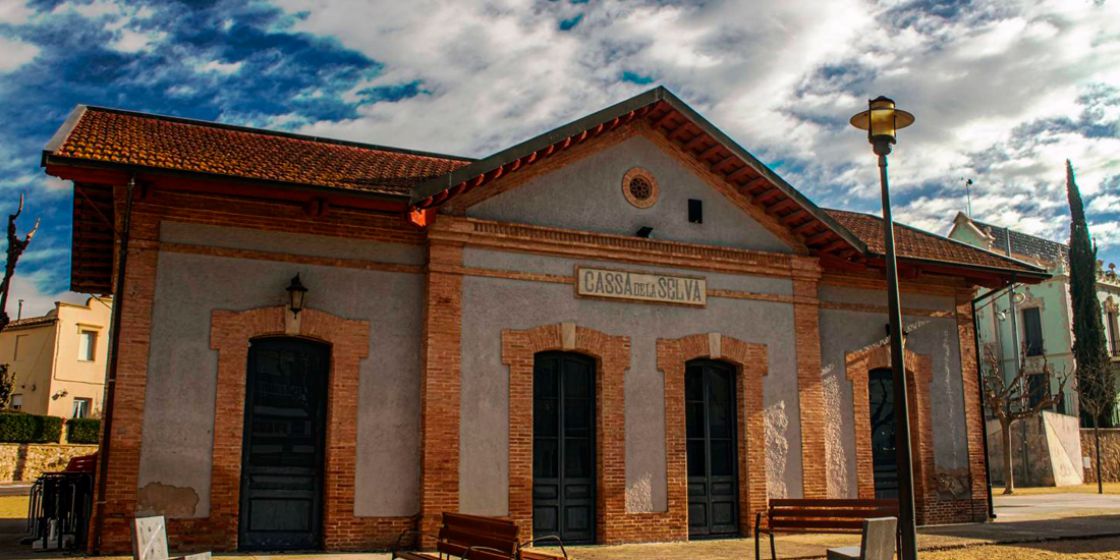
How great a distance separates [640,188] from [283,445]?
20.9 ft

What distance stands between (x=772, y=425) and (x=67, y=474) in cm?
986

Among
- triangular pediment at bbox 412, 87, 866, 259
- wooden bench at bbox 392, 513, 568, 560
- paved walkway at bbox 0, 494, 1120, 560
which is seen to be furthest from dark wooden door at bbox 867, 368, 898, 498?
wooden bench at bbox 392, 513, 568, 560

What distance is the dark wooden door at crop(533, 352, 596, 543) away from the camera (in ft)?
42.1

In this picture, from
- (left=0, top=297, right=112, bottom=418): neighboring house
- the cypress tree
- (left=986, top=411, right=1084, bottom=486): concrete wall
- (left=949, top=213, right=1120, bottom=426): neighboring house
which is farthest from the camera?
(left=0, top=297, right=112, bottom=418): neighboring house

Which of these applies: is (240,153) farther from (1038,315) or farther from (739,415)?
(1038,315)

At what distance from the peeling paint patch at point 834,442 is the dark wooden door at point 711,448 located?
5.55ft

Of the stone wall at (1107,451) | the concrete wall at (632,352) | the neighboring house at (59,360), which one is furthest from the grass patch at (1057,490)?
the neighboring house at (59,360)

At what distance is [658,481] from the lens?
526 inches

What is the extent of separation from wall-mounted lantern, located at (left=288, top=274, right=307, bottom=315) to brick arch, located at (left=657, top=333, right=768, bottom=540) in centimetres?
520

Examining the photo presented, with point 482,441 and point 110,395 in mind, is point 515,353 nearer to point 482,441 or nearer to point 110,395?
point 482,441

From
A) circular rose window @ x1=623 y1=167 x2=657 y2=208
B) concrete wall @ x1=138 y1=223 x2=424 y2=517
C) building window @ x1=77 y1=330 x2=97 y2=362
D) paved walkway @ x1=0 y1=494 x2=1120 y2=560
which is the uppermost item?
building window @ x1=77 y1=330 x2=97 y2=362

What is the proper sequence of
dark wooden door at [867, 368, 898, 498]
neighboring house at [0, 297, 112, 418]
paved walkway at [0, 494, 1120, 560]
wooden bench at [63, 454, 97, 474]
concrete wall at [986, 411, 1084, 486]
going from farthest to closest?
neighboring house at [0, 297, 112, 418] → concrete wall at [986, 411, 1084, 486] → dark wooden door at [867, 368, 898, 498] → wooden bench at [63, 454, 97, 474] → paved walkway at [0, 494, 1120, 560]

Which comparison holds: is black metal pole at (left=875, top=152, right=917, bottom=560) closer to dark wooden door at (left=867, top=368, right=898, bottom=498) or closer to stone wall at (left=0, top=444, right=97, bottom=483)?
dark wooden door at (left=867, top=368, right=898, bottom=498)

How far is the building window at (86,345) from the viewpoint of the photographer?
42938 millimetres
